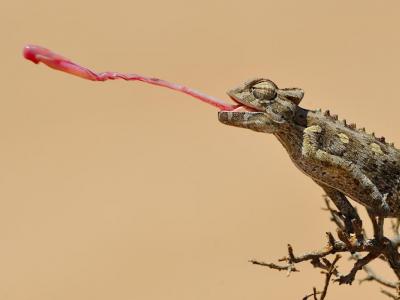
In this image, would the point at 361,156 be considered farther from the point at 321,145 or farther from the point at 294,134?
the point at 294,134

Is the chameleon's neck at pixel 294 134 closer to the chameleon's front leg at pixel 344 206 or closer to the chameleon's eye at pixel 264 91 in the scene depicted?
the chameleon's eye at pixel 264 91

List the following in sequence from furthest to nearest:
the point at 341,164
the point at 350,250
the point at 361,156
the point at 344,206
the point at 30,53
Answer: the point at 344,206, the point at 361,156, the point at 341,164, the point at 350,250, the point at 30,53

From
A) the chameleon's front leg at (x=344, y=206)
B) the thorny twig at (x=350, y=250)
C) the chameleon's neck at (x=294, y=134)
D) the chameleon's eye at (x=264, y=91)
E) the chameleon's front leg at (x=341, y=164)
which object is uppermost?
the chameleon's eye at (x=264, y=91)

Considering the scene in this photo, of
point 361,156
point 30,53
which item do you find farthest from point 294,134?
point 30,53

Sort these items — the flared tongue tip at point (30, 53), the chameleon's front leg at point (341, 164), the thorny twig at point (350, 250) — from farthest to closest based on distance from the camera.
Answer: the chameleon's front leg at point (341, 164) < the thorny twig at point (350, 250) < the flared tongue tip at point (30, 53)

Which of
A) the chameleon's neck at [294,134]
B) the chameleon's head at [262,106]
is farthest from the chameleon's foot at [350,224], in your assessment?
the chameleon's head at [262,106]

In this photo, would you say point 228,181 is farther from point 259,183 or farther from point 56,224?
point 56,224

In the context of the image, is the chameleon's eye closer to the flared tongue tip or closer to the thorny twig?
the thorny twig
